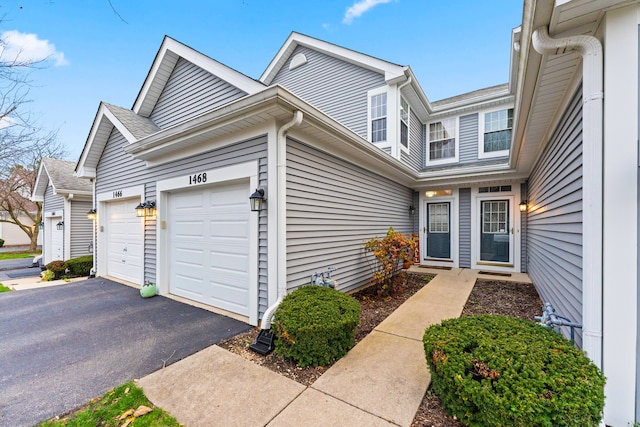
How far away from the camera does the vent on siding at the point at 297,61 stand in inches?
344

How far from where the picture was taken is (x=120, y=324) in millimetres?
3877

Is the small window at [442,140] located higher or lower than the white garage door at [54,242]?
higher

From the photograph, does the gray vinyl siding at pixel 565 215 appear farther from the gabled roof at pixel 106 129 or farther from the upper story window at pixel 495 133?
the gabled roof at pixel 106 129

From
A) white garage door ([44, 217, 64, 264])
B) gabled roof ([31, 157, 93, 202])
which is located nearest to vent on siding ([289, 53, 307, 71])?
gabled roof ([31, 157, 93, 202])

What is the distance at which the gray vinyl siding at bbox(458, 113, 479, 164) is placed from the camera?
848 cm

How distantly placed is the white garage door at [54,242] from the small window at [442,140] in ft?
47.5

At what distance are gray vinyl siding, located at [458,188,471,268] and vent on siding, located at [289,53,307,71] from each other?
22.4 ft

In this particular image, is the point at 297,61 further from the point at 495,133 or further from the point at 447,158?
the point at 495,133

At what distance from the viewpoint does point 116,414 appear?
205cm

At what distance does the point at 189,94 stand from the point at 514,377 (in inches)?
261

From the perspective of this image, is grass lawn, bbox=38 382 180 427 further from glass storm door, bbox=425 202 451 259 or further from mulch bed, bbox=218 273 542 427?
glass storm door, bbox=425 202 451 259

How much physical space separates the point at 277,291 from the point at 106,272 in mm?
6577

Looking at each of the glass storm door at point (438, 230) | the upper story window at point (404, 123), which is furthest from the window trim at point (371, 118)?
the glass storm door at point (438, 230)

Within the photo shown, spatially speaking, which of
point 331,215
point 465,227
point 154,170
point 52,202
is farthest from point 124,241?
point 465,227
